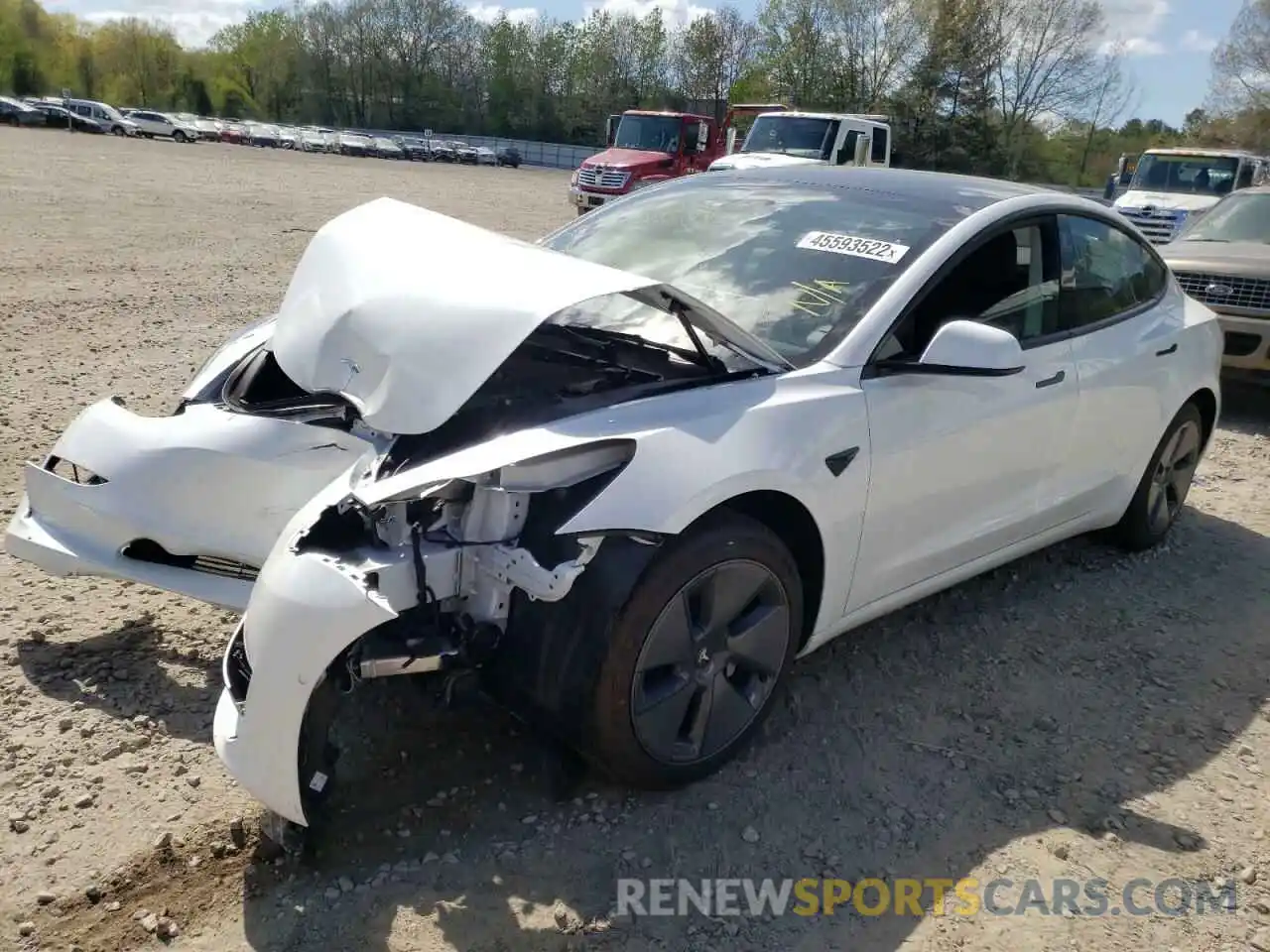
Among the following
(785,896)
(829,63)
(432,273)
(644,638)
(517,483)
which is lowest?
(785,896)

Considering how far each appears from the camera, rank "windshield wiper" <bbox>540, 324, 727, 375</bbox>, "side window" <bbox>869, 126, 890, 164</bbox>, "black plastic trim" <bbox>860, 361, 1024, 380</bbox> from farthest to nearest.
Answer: "side window" <bbox>869, 126, 890, 164</bbox>
"black plastic trim" <bbox>860, 361, 1024, 380</bbox>
"windshield wiper" <bbox>540, 324, 727, 375</bbox>

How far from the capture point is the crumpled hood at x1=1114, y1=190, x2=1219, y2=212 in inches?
582

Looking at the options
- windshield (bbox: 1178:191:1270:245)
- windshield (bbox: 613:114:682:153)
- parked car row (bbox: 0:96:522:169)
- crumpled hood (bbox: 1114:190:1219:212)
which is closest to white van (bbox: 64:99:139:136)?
parked car row (bbox: 0:96:522:169)

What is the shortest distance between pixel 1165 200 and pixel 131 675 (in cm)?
1592

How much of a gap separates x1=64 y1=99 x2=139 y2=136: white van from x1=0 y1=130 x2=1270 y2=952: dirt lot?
5566 cm

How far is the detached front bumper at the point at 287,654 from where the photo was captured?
2195 millimetres

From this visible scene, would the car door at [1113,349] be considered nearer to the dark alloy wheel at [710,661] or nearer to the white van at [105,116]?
the dark alloy wheel at [710,661]

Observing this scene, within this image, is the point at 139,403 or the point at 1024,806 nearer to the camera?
the point at 1024,806

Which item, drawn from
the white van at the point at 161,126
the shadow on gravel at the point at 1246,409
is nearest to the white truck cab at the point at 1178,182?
the shadow on gravel at the point at 1246,409

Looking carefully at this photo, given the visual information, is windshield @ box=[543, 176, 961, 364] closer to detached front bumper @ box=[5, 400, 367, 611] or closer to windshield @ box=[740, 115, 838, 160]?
detached front bumper @ box=[5, 400, 367, 611]

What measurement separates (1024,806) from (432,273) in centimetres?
228

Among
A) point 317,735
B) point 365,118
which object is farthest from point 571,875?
point 365,118

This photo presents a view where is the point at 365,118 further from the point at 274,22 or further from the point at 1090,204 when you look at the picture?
the point at 1090,204

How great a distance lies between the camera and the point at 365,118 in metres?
84.6
